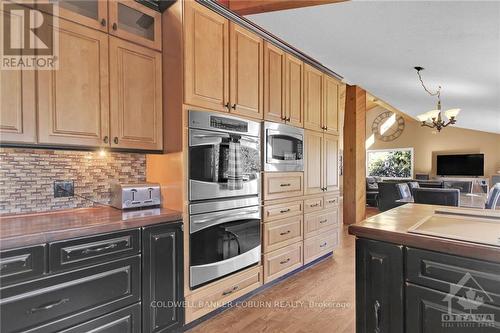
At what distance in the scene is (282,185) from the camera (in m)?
2.82

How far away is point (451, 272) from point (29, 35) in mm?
2448

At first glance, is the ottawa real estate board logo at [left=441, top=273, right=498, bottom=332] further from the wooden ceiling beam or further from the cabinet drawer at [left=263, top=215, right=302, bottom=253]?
the wooden ceiling beam

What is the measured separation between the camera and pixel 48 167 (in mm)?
1861

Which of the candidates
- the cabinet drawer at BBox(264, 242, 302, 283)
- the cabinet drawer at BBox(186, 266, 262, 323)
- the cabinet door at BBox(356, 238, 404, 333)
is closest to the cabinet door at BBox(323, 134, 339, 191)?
the cabinet drawer at BBox(264, 242, 302, 283)

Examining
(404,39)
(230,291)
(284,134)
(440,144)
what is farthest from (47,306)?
(440,144)

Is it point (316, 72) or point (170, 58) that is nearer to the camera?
point (170, 58)

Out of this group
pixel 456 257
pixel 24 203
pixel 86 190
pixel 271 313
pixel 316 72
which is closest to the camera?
pixel 456 257

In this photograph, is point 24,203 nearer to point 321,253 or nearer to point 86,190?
point 86,190

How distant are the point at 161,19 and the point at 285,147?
1591mm

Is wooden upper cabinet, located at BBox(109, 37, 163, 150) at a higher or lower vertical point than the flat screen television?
higher

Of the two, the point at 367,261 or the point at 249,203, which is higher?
the point at 249,203

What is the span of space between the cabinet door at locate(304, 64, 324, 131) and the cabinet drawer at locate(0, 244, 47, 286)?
264 cm

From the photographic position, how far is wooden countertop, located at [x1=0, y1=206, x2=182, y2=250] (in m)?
1.30

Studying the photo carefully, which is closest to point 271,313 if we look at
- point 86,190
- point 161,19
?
point 86,190
